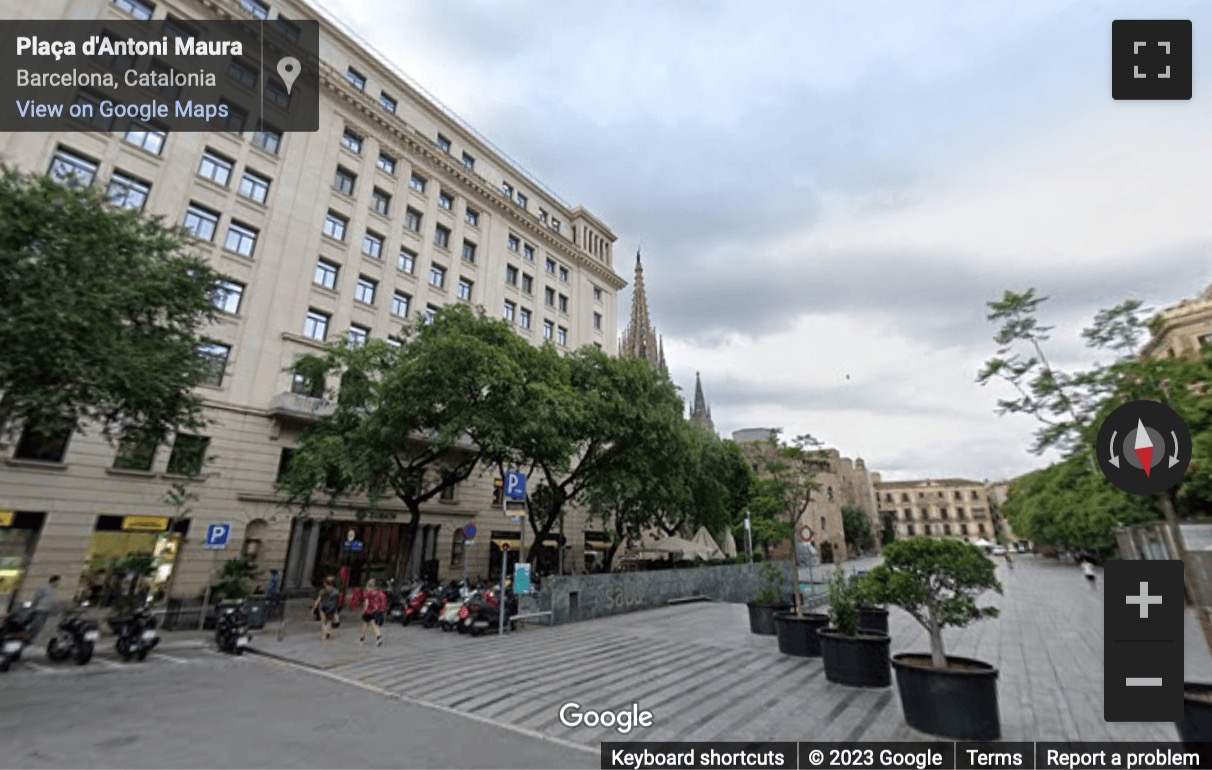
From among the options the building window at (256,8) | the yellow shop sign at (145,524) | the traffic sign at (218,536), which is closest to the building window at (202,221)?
the building window at (256,8)

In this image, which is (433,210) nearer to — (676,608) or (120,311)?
(120,311)

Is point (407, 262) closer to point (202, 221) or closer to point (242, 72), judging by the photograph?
point (202, 221)

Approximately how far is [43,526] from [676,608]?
21.5 meters

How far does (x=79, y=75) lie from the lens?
19656 mm

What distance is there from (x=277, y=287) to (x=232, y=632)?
16204mm

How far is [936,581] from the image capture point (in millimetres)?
6973

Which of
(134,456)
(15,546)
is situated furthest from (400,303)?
(15,546)

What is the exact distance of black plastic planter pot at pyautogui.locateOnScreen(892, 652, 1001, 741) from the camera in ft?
19.1

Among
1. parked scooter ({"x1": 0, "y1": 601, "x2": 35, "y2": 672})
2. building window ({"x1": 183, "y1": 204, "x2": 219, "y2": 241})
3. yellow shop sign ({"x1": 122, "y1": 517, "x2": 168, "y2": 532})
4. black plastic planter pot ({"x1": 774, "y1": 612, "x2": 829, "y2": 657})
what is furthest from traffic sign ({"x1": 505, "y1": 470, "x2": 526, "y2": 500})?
building window ({"x1": 183, "y1": 204, "x2": 219, "y2": 241})

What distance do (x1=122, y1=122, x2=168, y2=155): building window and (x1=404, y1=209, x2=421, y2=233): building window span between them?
1081 cm

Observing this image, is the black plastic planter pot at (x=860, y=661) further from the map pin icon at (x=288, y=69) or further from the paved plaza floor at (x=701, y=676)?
the map pin icon at (x=288, y=69)

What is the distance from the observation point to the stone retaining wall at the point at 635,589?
54.2 feet

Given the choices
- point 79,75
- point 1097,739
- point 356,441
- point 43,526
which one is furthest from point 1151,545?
point 79,75
